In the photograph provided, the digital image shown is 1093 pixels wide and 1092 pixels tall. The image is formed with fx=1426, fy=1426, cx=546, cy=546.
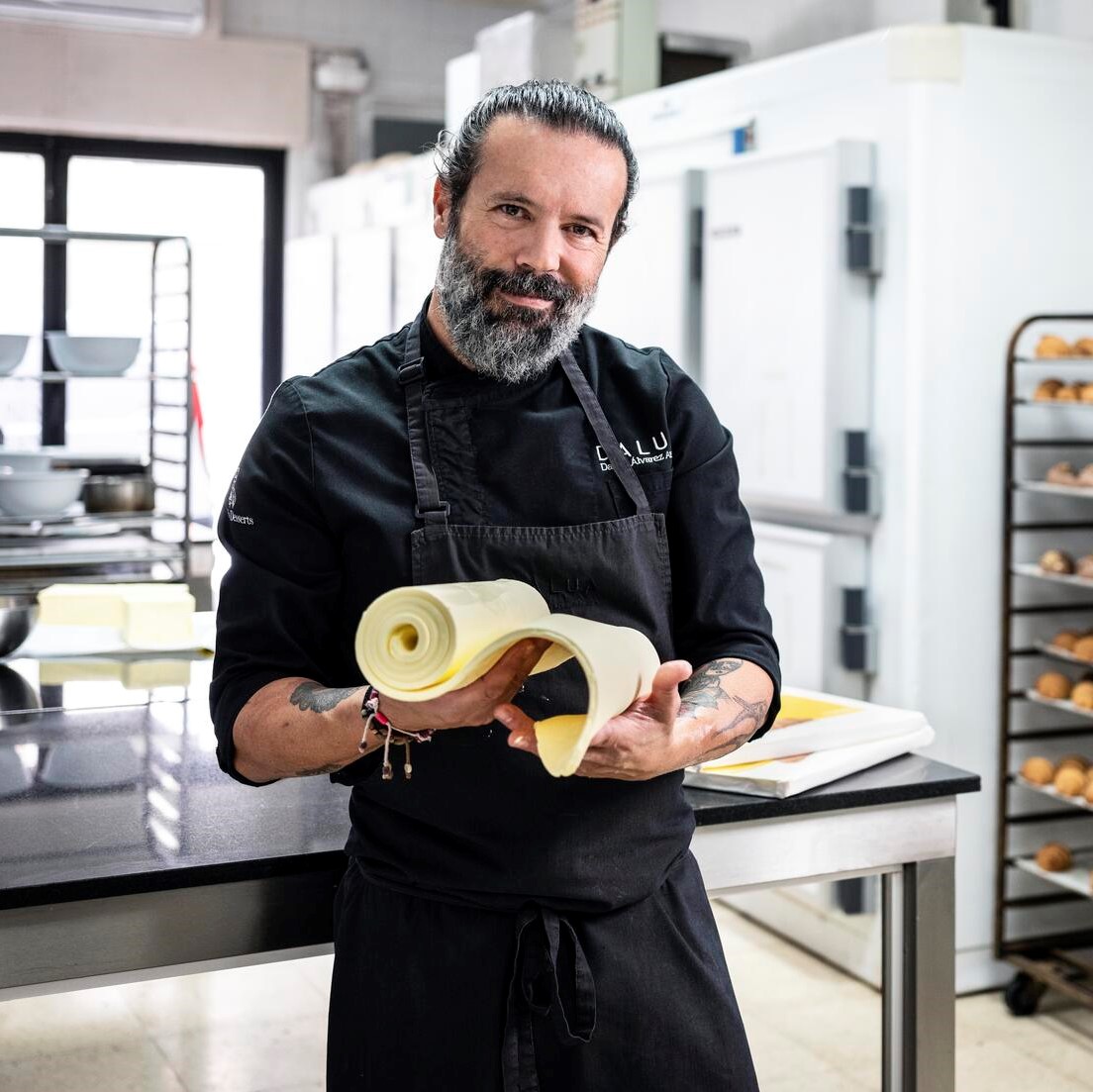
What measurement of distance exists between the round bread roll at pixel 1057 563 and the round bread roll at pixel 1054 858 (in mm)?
580

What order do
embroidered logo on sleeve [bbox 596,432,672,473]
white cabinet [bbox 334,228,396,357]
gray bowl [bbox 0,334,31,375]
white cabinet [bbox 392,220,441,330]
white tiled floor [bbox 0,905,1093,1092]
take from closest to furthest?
embroidered logo on sleeve [bbox 596,432,672,473], white tiled floor [bbox 0,905,1093,1092], gray bowl [bbox 0,334,31,375], white cabinet [bbox 392,220,441,330], white cabinet [bbox 334,228,396,357]

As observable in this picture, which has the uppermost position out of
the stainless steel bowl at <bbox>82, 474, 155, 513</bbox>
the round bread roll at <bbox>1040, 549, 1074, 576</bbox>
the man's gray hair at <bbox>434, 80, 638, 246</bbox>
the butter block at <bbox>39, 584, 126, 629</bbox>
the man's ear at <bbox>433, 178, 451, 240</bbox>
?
the man's gray hair at <bbox>434, 80, 638, 246</bbox>

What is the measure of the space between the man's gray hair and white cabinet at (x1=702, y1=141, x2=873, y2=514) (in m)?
1.75

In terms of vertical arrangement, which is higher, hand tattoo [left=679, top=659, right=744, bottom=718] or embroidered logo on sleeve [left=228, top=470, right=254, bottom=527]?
embroidered logo on sleeve [left=228, top=470, right=254, bottom=527]

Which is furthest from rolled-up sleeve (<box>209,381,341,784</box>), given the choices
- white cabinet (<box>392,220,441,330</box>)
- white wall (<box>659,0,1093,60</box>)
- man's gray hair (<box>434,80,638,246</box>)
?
white cabinet (<box>392,220,441,330</box>)

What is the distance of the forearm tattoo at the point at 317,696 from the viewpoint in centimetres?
117

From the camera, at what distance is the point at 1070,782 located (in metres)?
2.85

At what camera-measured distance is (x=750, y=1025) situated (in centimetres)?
289

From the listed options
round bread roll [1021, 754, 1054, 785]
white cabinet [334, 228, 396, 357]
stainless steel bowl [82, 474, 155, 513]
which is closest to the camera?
round bread roll [1021, 754, 1054, 785]

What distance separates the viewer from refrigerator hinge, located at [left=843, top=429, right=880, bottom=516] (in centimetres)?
299

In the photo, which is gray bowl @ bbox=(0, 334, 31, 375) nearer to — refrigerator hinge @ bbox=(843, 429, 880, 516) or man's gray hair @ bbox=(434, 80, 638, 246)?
refrigerator hinge @ bbox=(843, 429, 880, 516)

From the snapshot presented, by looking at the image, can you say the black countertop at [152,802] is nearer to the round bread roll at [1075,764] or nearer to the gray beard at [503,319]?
the gray beard at [503,319]

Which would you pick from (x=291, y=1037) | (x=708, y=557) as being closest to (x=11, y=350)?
(x=291, y=1037)

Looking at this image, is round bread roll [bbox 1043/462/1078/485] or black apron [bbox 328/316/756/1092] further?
round bread roll [bbox 1043/462/1078/485]
